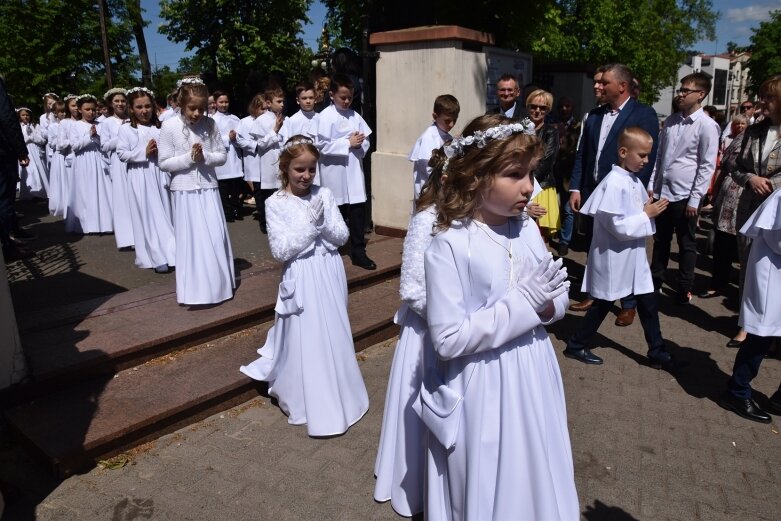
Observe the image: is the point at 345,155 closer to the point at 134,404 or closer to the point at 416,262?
the point at 134,404

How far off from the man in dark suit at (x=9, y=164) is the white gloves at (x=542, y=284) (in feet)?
22.0

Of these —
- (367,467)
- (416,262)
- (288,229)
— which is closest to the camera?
(416,262)

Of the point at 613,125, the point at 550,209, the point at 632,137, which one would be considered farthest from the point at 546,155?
the point at 632,137

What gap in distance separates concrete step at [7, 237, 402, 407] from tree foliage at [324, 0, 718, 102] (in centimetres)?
551

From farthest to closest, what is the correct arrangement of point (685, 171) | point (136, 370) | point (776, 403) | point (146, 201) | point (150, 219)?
point (146, 201) → point (150, 219) → point (685, 171) → point (136, 370) → point (776, 403)

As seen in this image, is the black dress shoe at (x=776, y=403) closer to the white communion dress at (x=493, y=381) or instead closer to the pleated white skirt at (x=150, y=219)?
the white communion dress at (x=493, y=381)

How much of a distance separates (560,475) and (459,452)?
1.40 ft

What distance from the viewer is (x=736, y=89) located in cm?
8869

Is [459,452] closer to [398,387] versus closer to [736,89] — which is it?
[398,387]

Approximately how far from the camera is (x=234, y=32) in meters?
27.1

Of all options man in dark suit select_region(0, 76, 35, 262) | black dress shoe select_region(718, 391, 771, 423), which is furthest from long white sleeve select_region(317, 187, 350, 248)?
man in dark suit select_region(0, 76, 35, 262)

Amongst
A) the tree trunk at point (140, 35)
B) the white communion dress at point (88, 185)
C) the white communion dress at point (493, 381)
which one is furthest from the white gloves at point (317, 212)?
the tree trunk at point (140, 35)

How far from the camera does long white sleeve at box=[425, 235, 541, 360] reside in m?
2.21

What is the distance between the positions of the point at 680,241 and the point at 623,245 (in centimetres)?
219
